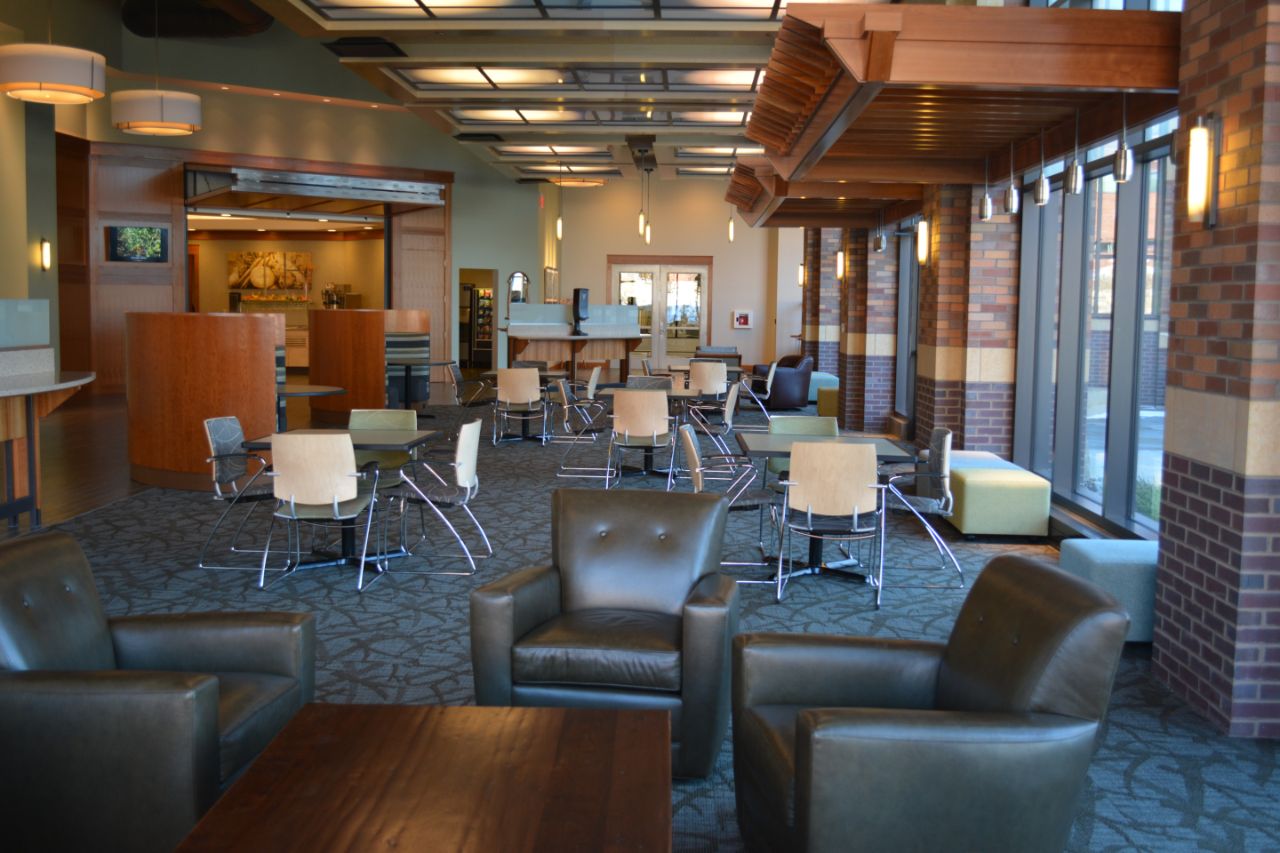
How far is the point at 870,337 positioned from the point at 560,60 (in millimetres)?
5327

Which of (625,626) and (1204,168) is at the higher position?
(1204,168)

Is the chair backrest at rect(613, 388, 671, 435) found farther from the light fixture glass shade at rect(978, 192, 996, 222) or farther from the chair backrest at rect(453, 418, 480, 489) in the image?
the light fixture glass shade at rect(978, 192, 996, 222)

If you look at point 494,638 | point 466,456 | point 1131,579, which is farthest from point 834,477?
point 494,638

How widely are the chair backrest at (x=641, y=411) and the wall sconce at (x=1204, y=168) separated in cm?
502

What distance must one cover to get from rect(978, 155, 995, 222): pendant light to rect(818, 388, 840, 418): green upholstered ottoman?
22.8 ft

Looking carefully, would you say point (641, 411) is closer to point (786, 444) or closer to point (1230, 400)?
point (786, 444)

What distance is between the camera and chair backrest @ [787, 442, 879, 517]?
18.7 ft

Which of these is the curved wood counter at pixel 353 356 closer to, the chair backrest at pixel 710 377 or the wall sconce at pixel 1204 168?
the chair backrest at pixel 710 377

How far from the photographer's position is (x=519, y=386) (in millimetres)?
11680

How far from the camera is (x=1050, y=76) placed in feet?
17.7

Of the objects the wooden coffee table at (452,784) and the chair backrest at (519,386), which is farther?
the chair backrest at (519,386)

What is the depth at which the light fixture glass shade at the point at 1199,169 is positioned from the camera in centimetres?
428

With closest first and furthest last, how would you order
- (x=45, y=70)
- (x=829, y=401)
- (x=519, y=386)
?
(x=45, y=70) → (x=519, y=386) → (x=829, y=401)

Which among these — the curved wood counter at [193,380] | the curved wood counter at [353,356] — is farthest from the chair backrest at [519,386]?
the curved wood counter at [193,380]
